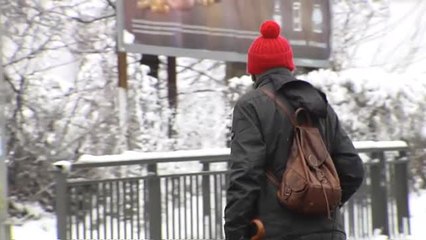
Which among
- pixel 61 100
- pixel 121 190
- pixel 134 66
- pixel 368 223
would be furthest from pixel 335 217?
pixel 134 66

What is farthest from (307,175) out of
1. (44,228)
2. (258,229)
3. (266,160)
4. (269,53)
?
(44,228)

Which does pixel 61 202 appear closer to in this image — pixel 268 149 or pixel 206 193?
pixel 206 193

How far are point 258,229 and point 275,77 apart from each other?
724 mm

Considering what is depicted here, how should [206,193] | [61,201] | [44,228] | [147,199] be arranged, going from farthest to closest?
[44,228] → [206,193] → [147,199] → [61,201]

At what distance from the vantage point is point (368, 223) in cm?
894

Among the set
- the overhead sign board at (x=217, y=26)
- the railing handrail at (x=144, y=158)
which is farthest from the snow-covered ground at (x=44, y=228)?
the overhead sign board at (x=217, y=26)

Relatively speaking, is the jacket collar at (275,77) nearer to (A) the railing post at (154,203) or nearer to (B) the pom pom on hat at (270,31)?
(B) the pom pom on hat at (270,31)

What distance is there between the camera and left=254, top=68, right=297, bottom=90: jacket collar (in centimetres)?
393

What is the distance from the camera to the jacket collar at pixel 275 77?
3.93 m

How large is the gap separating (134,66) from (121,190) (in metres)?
5.21

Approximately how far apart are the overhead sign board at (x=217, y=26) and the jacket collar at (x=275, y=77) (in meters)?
7.35

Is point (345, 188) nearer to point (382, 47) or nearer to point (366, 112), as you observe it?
point (366, 112)

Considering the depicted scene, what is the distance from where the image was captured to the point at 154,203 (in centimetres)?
750

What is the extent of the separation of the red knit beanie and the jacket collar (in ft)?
0.08
